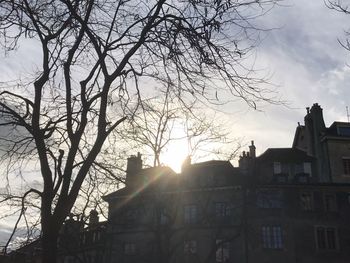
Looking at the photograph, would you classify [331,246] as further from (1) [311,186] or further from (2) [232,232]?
(2) [232,232]

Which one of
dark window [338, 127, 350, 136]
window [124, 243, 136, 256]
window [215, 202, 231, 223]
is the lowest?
window [124, 243, 136, 256]

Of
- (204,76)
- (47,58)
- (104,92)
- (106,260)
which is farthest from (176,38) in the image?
(106,260)

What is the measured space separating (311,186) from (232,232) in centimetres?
886

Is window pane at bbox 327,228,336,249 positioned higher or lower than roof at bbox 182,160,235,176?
lower

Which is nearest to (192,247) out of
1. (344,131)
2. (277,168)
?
(277,168)

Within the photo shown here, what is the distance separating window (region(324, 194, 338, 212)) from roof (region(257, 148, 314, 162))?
5.85 metres

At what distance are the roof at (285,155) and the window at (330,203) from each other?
230 inches

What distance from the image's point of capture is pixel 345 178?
149ft

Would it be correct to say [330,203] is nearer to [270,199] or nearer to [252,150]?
[270,199]

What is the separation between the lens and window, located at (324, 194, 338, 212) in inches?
1636

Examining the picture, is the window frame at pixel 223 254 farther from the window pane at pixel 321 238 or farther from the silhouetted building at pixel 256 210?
the window pane at pixel 321 238

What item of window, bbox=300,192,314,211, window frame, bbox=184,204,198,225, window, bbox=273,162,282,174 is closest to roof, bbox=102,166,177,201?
window frame, bbox=184,204,198,225

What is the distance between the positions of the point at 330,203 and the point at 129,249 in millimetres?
20430

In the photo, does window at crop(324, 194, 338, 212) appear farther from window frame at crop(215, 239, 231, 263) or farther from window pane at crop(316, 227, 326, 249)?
window frame at crop(215, 239, 231, 263)
